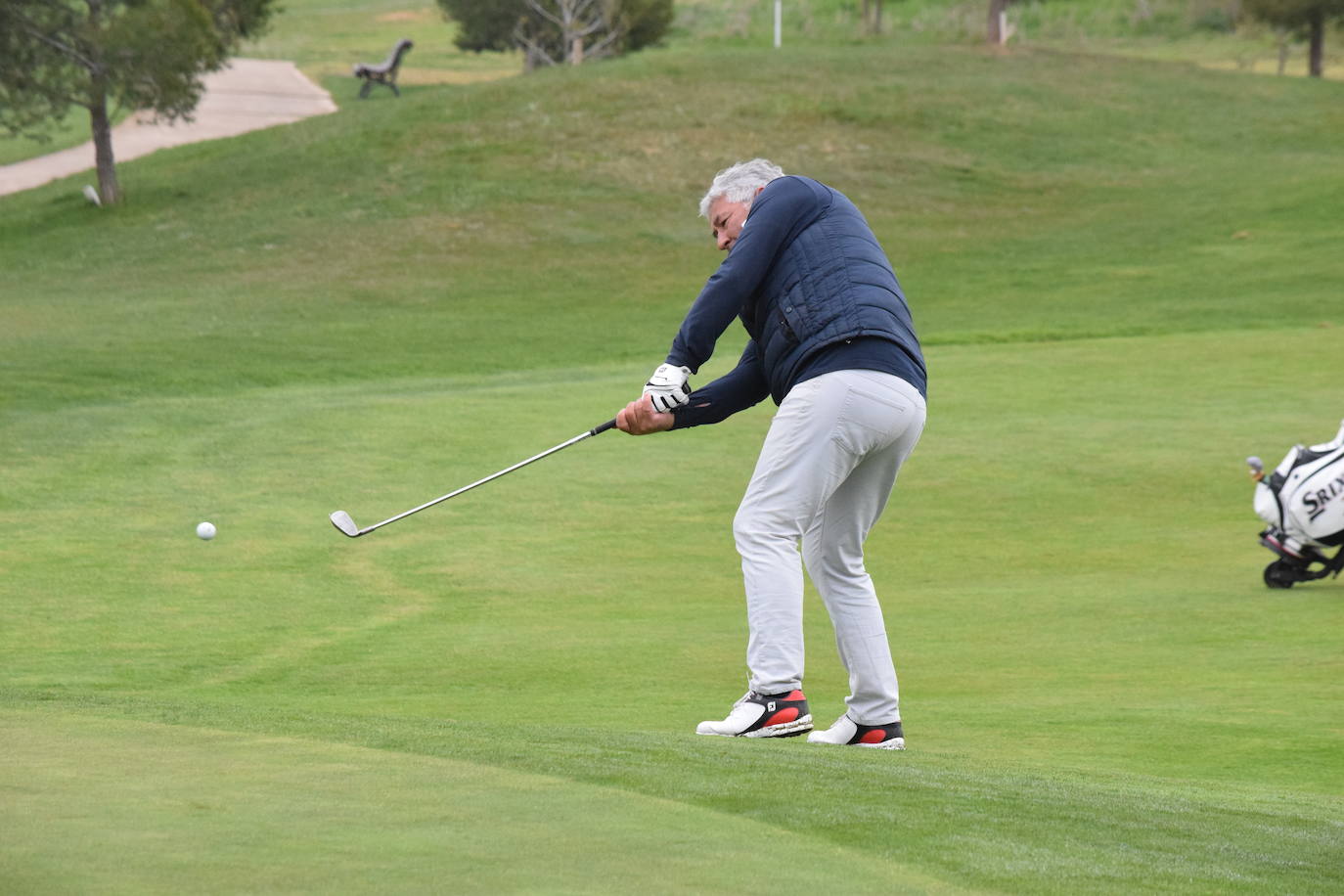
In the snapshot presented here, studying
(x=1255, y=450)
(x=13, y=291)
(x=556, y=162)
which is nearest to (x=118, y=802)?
(x=1255, y=450)

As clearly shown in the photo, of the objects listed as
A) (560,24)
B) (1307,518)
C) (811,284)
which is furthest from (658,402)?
(560,24)

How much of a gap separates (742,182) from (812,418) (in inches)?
38.9

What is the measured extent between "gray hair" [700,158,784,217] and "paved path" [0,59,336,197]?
3289 cm

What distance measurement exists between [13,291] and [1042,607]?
23806mm

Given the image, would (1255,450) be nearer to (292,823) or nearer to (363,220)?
(292,823)

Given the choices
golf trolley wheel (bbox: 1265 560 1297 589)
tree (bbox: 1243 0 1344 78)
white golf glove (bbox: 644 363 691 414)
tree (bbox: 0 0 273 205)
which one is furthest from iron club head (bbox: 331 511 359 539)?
tree (bbox: 1243 0 1344 78)

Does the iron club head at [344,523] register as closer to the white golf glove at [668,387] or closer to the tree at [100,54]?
the white golf glove at [668,387]

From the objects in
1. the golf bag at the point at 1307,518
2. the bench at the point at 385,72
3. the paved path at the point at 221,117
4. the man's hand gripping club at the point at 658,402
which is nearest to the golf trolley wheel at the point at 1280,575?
the golf bag at the point at 1307,518

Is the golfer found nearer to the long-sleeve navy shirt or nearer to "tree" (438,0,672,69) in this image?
the long-sleeve navy shirt

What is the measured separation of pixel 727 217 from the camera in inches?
260

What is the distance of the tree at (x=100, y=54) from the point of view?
32.0m

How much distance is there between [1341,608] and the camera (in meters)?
10.5

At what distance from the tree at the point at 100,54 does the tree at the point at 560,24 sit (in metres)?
20.2

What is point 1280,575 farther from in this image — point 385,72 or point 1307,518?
point 385,72
